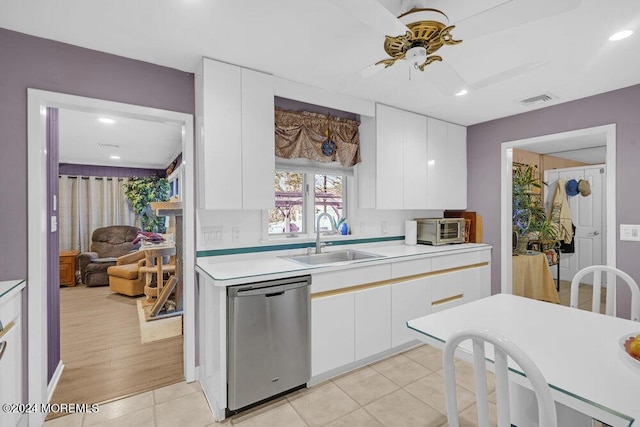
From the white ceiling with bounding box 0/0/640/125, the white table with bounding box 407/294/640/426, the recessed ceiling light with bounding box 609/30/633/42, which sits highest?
the white ceiling with bounding box 0/0/640/125

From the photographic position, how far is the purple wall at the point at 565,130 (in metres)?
2.71

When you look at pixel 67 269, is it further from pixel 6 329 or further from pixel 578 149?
pixel 578 149

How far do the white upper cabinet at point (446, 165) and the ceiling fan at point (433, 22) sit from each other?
186cm

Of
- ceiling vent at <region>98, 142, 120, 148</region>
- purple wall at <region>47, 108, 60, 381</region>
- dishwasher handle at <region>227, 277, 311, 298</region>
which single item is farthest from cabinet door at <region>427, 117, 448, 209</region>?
ceiling vent at <region>98, 142, 120, 148</region>

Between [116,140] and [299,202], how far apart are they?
3443 mm

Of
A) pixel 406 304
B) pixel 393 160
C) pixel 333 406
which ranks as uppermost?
pixel 393 160

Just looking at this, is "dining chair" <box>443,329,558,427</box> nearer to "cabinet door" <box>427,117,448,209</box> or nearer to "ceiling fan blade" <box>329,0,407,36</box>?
"ceiling fan blade" <box>329,0,407,36</box>

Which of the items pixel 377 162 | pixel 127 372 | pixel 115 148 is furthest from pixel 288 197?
pixel 115 148

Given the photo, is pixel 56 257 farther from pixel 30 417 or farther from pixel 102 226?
pixel 102 226

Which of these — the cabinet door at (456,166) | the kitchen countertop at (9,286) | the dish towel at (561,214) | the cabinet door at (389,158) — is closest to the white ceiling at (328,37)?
the cabinet door at (389,158)

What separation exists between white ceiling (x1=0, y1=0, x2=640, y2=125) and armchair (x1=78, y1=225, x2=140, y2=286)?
4.71 m

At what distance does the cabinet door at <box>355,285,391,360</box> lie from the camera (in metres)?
2.52

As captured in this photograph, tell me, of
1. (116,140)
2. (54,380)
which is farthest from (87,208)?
(54,380)

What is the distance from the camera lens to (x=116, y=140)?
4.74 m
